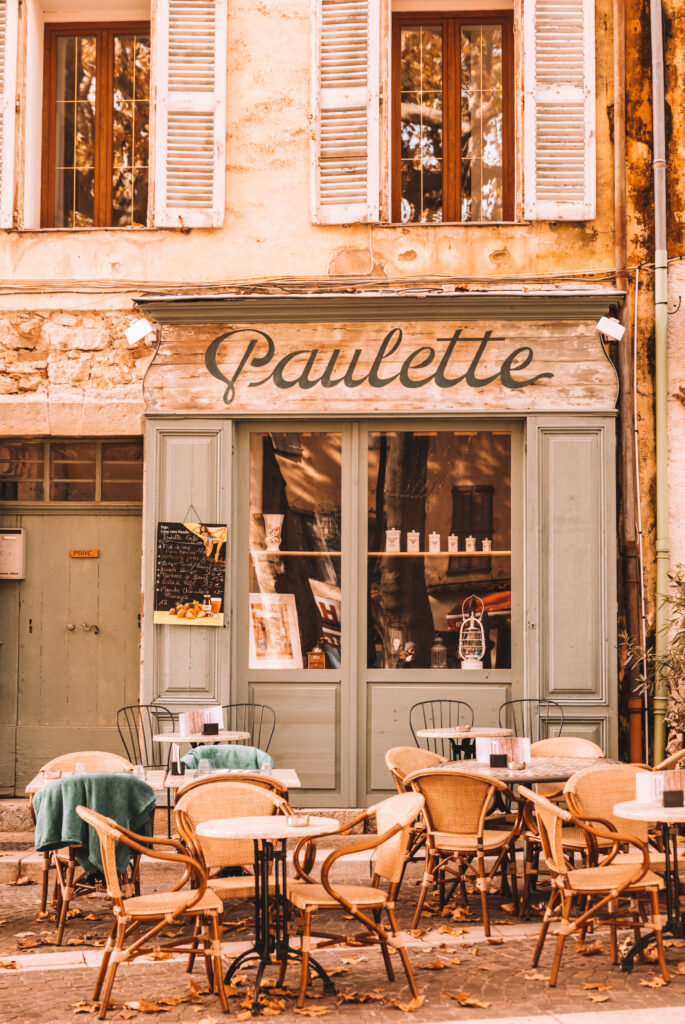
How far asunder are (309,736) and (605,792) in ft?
10.8

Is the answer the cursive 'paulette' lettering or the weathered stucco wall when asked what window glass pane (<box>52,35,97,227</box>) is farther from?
the cursive 'paulette' lettering

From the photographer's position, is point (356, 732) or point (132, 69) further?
point (132, 69)

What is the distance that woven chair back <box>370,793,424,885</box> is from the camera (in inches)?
231

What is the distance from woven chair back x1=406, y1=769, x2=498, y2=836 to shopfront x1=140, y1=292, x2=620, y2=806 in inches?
97.4

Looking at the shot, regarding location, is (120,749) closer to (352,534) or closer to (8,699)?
(8,699)

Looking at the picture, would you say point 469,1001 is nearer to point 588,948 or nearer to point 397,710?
point 588,948

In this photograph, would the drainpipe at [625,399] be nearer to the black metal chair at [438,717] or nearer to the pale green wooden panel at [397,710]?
the pale green wooden panel at [397,710]

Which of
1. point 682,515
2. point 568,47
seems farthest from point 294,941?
point 568,47

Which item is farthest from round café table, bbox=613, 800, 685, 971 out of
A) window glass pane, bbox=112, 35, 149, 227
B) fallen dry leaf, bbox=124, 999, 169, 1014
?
window glass pane, bbox=112, 35, 149, 227

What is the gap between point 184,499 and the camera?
9.54 m

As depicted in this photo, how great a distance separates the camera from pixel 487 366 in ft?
31.1

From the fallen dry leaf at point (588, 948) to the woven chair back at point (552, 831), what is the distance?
54 centimetres

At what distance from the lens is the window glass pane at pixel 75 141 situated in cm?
1029

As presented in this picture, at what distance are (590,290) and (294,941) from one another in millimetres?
5414
